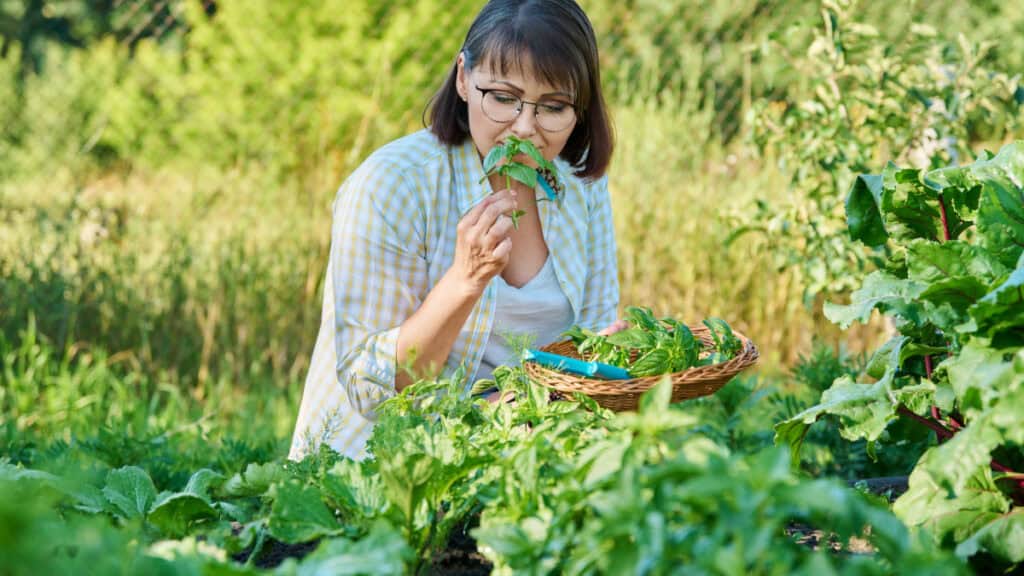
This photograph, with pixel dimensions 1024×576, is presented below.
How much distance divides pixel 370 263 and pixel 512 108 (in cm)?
48

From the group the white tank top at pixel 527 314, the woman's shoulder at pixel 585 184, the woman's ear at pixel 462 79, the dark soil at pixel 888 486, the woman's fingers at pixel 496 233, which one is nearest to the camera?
the dark soil at pixel 888 486

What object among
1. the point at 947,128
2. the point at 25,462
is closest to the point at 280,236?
the point at 25,462

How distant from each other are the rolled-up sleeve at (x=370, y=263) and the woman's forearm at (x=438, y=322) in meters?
0.08

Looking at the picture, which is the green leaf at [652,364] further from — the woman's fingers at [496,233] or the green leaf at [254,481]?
the green leaf at [254,481]

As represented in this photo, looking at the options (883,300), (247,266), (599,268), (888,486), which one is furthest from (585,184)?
(247,266)

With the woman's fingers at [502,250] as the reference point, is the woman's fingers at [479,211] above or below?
above

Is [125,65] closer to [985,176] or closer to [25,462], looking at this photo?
[25,462]

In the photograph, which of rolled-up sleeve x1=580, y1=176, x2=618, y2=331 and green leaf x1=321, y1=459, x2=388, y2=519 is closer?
green leaf x1=321, y1=459, x2=388, y2=519

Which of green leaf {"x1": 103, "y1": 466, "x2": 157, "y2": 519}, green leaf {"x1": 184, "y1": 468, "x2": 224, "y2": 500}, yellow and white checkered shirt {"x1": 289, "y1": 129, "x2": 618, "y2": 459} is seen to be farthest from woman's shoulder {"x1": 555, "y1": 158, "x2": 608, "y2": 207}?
green leaf {"x1": 103, "y1": 466, "x2": 157, "y2": 519}

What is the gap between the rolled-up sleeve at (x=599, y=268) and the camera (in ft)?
A: 9.37

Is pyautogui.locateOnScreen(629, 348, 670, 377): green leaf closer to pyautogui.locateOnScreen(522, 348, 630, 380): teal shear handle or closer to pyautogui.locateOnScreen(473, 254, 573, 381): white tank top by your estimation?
pyautogui.locateOnScreen(522, 348, 630, 380): teal shear handle

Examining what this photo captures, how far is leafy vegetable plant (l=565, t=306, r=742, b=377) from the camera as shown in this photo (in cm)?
179

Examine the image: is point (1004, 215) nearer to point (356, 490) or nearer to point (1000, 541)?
point (1000, 541)

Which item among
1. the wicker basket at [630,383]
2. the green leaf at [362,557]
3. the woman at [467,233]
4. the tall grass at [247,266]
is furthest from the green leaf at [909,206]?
the tall grass at [247,266]
